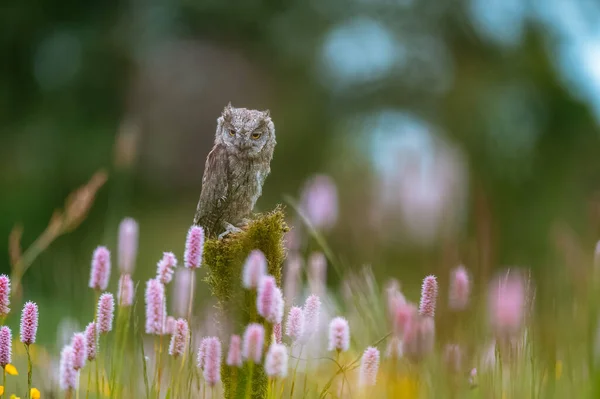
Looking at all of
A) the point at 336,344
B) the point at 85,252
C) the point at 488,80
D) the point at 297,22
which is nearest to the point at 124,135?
the point at 336,344

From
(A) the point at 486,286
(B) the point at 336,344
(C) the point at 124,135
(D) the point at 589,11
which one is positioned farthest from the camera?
(D) the point at 589,11

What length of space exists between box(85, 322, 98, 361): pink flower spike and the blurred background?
711 centimetres

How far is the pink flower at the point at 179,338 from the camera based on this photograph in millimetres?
1929

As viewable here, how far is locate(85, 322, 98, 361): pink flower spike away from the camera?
1.95 meters

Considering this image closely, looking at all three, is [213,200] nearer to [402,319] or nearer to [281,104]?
[402,319]

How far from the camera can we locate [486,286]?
2023mm

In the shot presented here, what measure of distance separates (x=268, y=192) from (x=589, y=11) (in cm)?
522

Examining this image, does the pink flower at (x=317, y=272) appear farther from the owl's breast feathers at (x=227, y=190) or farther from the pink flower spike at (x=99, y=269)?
the pink flower spike at (x=99, y=269)

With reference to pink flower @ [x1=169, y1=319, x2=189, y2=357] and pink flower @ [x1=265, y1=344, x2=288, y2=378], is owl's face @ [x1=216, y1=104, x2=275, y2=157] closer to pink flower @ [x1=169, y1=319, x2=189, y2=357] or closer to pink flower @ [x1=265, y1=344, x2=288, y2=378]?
pink flower @ [x1=169, y1=319, x2=189, y2=357]

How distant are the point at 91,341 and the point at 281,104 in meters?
8.26

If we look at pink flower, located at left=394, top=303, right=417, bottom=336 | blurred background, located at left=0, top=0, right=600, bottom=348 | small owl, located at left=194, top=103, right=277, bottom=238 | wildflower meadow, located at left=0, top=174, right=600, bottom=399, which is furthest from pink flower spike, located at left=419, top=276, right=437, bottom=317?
blurred background, located at left=0, top=0, right=600, bottom=348

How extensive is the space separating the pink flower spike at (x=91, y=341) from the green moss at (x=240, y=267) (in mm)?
377

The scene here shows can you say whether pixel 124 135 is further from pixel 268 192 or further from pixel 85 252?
pixel 268 192

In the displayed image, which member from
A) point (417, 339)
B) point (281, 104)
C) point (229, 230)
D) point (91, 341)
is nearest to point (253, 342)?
point (417, 339)
